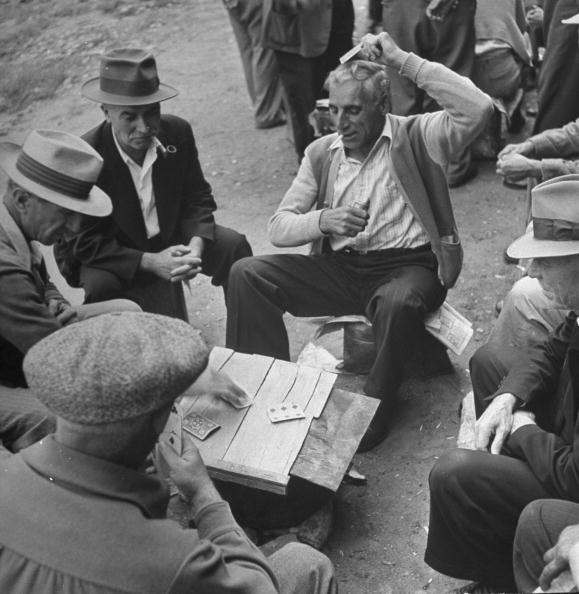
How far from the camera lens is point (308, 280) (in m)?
4.83

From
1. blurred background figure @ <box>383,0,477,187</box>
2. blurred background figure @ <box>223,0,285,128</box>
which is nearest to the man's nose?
blurred background figure @ <box>383,0,477,187</box>

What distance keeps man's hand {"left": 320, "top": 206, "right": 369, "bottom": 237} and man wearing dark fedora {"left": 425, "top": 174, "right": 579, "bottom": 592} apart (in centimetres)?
114

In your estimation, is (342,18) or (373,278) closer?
(373,278)

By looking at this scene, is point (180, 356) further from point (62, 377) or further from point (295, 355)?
point (295, 355)

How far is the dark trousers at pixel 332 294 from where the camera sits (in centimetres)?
454

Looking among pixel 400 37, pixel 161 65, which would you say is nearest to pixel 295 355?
pixel 400 37

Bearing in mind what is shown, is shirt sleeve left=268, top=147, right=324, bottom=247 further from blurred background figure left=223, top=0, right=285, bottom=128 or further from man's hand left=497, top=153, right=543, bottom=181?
blurred background figure left=223, top=0, right=285, bottom=128

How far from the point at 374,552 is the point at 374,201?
1874 mm

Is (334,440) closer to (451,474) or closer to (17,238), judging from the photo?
(451,474)

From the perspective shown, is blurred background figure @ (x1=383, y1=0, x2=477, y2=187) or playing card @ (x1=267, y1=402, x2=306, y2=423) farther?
blurred background figure @ (x1=383, y1=0, x2=477, y2=187)

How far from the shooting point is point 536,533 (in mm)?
2912

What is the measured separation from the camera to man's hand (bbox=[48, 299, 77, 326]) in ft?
13.7

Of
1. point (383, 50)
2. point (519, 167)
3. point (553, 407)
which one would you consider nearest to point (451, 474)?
point (553, 407)

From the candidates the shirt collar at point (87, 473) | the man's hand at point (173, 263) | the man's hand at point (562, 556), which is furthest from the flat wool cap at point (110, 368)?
the man's hand at point (173, 263)
